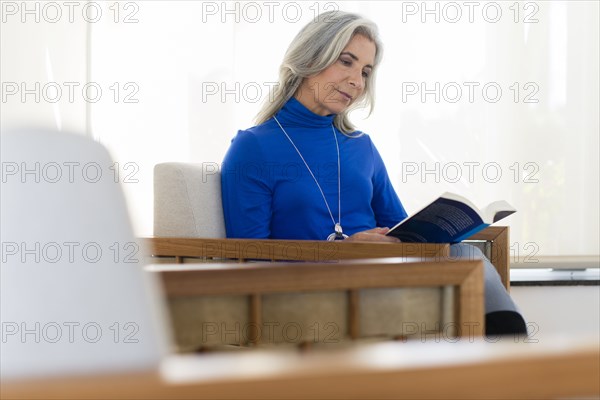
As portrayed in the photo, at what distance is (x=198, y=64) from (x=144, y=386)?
2922 millimetres

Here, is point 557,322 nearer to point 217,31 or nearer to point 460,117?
point 460,117

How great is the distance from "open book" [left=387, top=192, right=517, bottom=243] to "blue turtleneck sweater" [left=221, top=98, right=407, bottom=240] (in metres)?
0.55

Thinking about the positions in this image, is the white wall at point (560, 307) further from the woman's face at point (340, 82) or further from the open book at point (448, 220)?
the open book at point (448, 220)

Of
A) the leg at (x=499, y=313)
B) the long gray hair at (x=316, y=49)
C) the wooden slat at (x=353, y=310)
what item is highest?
the long gray hair at (x=316, y=49)

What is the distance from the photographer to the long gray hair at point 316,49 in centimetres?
281

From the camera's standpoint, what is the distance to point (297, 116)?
2.84m

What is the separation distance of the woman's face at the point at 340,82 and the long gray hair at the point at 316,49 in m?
0.02

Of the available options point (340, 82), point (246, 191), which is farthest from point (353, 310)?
point (340, 82)

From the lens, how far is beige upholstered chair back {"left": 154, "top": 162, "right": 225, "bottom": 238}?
8.05 feet

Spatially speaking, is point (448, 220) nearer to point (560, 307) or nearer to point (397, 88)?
point (397, 88)

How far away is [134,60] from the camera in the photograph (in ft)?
11.2

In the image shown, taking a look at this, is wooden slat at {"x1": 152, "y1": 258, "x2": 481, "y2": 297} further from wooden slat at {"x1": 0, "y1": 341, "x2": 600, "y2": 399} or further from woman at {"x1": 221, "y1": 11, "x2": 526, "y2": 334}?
woman at {"x1": 221, "y1": 11, "x2": 526, "y2": 334}

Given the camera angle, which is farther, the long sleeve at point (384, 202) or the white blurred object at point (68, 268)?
the long sleeve at point (384, 202)

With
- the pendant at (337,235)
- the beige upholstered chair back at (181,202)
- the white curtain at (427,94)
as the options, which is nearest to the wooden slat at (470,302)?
the beige upholstered chair back at (181,202)
